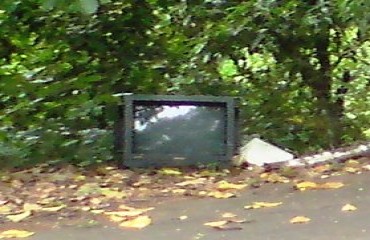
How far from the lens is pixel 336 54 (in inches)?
266

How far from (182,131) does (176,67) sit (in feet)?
4.16

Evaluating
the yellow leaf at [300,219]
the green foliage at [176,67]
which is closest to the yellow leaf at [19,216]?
the yellow leaf at [300,219]

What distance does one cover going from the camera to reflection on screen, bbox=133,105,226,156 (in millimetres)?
5004

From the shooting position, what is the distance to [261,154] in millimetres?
5137

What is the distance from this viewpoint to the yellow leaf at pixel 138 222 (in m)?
3.37

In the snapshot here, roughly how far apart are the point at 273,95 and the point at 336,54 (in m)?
0.73

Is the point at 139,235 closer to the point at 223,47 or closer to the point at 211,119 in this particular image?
the point at 211,119

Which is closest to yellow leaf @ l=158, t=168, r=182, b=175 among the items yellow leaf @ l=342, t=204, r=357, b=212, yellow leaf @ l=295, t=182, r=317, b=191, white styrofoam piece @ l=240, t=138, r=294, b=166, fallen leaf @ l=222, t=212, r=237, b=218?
white styrofoam piece @ l=240, t=138, r=294, b=166

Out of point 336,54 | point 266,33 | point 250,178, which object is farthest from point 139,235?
point 336,54

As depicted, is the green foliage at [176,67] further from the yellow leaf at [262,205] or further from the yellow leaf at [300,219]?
the yellow leaf at [300,219]

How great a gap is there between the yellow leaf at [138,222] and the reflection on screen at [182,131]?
1498 millimetres

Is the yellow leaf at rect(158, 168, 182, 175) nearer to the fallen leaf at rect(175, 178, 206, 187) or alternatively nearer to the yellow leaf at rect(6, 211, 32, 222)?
the fallen leaf at rect(175, 178, 206, 187)

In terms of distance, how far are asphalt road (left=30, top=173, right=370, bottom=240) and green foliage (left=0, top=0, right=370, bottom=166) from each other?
59.2 inches

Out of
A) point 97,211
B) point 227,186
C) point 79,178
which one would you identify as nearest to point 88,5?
point 97,211
